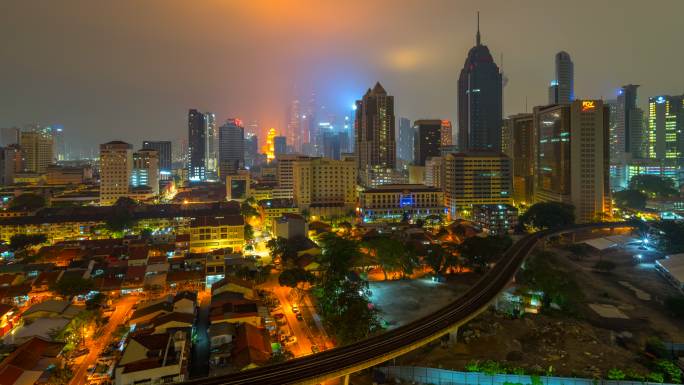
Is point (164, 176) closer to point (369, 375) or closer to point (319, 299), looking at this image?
point (319, 299)

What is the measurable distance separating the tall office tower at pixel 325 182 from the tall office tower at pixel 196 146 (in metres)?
66.9

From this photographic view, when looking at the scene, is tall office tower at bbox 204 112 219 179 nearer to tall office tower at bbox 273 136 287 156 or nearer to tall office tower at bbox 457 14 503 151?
tall office tower at bbox 273 136 287 156

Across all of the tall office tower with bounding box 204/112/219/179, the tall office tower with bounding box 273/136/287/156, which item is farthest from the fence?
the tall office tower with bounding box 273/136/287/156

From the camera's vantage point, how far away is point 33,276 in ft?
92.0

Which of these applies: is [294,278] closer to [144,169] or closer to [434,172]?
[434,172]

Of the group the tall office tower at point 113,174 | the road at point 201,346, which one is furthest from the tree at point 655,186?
the tall office tower at point 113,174

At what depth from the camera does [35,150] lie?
9800 cm

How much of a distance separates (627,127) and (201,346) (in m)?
122

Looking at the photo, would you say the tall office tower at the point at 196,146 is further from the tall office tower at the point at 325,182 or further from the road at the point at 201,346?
the road at the point at 201,346

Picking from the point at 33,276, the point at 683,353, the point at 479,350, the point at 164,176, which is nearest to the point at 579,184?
the point at 683,353

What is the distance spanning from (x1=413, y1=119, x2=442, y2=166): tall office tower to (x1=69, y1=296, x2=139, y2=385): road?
259 ft

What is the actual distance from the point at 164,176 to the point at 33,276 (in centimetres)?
8323

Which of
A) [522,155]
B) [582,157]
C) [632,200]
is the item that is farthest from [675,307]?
[522,155]

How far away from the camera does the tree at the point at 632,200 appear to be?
58.4m
